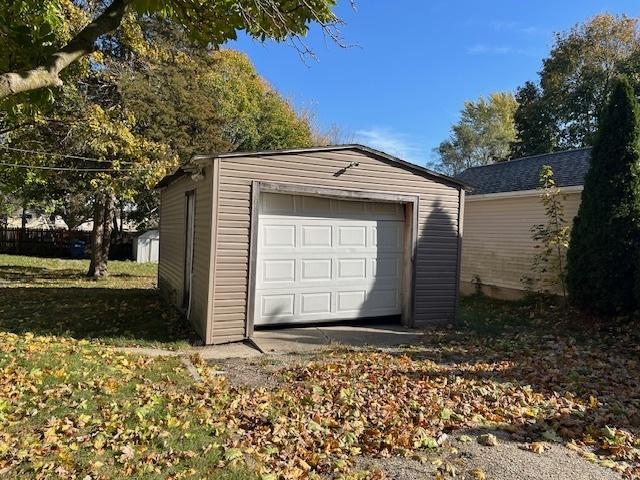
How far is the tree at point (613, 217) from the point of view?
357 inches

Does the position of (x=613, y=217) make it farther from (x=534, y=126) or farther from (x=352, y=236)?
(x=534, y=126)

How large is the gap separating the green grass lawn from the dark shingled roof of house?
25.1ft

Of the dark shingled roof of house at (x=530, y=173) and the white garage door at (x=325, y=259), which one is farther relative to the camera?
the dark shingled roof of house at (x=530, y=173)

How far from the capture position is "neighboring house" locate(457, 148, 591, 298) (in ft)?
39.9

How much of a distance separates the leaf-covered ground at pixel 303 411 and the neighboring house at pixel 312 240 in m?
1.58

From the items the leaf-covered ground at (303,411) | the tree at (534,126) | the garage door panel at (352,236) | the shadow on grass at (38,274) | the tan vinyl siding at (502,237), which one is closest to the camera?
the leaf-covered ground at (303,411)

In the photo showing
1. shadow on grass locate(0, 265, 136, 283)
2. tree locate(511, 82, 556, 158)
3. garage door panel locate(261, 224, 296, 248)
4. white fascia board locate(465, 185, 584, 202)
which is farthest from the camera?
tree locate(511, 82, 556, 158)

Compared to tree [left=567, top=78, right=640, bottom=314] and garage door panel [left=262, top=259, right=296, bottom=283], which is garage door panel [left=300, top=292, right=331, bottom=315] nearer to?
garage door panel [left=262, top=259, right=296, bottom=283]

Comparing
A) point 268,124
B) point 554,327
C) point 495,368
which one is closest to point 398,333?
point 495,368

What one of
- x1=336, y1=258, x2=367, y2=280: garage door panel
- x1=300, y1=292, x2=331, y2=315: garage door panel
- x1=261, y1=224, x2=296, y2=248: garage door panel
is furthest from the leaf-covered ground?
x1=261, y1=224, x2=296, y2=248: garage door panel

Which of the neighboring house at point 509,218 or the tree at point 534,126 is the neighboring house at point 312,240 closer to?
the neighboring house at point 509,218

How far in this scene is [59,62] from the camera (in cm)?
338

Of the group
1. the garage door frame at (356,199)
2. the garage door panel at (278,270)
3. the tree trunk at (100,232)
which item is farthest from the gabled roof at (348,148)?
the tree trunk at (100,232)

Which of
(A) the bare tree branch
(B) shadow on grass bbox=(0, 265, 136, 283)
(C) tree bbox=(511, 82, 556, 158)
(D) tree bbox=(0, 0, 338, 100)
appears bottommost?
(B) shadow on grass bbox=(0, 265, 136, 283)
